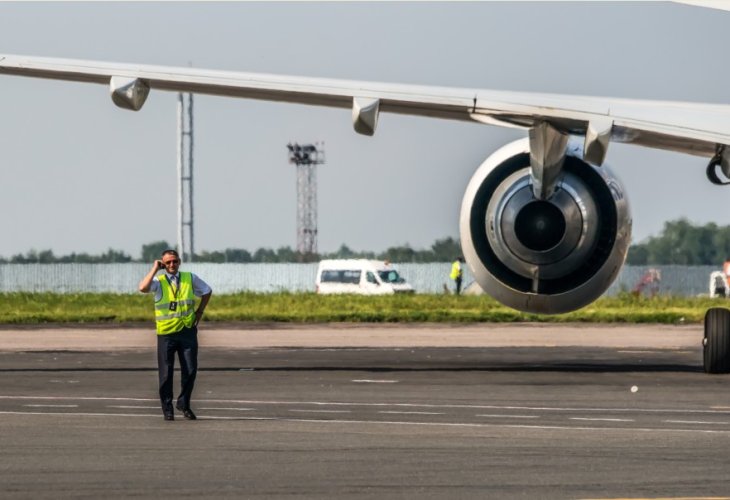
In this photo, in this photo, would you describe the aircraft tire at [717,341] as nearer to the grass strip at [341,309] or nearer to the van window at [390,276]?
the grass strip at [341,309]

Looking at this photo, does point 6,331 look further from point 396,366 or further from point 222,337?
point 396,366

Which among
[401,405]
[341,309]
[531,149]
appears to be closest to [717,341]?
[531,149]

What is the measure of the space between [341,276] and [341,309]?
2295cm

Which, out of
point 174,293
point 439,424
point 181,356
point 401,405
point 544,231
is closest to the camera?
point 439,424

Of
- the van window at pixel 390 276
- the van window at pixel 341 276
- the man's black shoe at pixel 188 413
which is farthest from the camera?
the van window at pixel 390 276

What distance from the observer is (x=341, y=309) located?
51.2 metres

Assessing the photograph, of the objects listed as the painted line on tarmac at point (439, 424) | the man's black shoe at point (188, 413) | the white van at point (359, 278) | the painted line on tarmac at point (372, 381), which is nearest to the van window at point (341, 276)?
the white van at point (359, 278)

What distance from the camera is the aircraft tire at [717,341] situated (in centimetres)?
2291

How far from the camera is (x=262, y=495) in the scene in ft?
37.0

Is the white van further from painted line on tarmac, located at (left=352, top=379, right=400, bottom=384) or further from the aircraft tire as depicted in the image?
painted line on tarmac, located at (left=352, top=379, right=400, bottom=384)

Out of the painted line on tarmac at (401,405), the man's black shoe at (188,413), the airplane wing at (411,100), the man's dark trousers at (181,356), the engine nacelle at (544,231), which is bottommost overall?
the painted line on tarmac at (401,405)

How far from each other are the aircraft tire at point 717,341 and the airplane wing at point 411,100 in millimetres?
3100

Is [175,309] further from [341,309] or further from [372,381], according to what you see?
[341,309]

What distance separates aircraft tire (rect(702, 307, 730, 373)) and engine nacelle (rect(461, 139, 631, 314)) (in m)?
1.43
